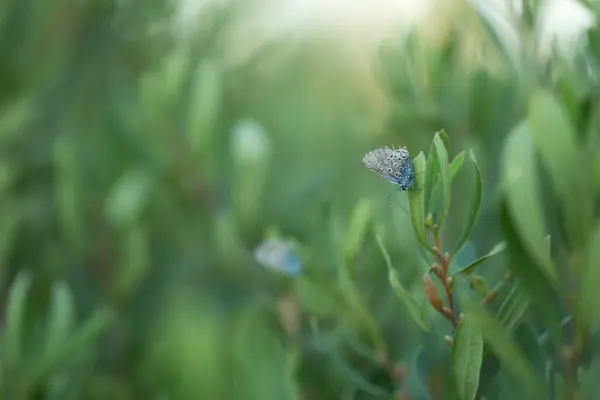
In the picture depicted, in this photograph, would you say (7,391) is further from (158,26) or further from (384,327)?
(158,26)

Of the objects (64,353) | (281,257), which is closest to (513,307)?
(281,257)

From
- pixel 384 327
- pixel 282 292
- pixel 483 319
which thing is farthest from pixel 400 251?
pixel 483 319

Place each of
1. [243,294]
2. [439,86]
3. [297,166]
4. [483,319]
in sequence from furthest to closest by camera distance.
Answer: [297,166]
[243,294]
[439,86]
[483,319]

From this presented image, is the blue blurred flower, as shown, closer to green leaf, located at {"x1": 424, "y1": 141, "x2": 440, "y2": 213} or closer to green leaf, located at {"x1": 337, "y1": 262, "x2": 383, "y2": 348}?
green leaf, located at {"x1": 337, "y1": 262, "x2": 383, "y2": 348}

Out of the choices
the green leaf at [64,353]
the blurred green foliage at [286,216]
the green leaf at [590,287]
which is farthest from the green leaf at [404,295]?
the green leaf at [64,353]

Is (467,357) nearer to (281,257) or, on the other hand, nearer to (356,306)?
(356,306)

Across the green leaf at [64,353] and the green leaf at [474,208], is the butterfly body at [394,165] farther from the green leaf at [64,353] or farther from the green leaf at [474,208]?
the green leaf at [64,353]

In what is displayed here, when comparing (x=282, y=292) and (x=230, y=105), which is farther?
(x=230, y=105)
